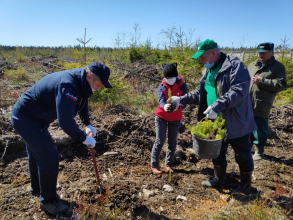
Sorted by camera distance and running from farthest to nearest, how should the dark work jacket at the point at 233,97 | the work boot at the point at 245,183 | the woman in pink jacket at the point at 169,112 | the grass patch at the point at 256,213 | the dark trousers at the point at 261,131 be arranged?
the dark trousers at the point at 261,131 → the woman in pink jacket at the point at 169,112 → the work boot at the point at 245,183 → the dark work jacket at the point at 233,97 → the grass patch at the point at 256,213

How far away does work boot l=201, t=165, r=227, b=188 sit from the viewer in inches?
117

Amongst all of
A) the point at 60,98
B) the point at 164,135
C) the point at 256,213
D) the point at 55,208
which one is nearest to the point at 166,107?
the point at 164,135

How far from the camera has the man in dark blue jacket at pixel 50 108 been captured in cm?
200

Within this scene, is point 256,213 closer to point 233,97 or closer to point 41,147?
point 233,97

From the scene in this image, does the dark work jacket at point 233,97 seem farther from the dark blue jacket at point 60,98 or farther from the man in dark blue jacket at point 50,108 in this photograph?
the dark blue jacket at point 60,98

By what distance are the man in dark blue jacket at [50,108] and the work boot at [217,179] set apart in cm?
199

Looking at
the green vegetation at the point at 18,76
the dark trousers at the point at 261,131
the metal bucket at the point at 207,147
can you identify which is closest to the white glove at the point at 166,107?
the metal bucket at the point at 207,147

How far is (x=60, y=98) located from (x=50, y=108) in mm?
392

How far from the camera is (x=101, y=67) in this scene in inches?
83.6

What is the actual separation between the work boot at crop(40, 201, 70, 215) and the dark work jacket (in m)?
2.25

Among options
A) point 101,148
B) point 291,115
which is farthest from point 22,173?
point 291,115

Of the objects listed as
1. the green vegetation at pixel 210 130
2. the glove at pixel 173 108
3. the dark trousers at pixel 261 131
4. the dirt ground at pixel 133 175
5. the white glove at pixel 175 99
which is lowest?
the dirt ground at pixel 133 175

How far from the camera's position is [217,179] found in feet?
10.00

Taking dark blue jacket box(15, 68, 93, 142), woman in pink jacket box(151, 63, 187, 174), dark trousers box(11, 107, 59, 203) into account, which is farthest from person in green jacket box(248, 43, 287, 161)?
dark trousers box(11, 107, 59, 203)
